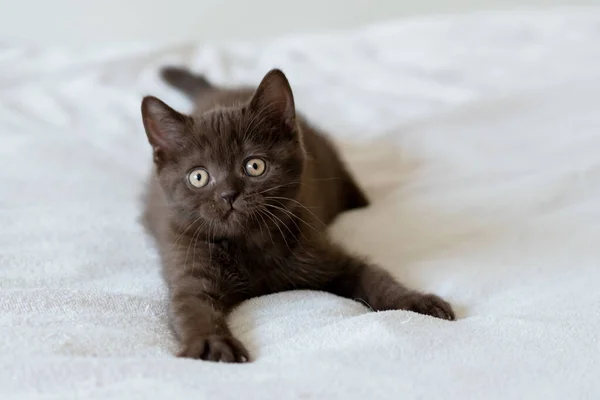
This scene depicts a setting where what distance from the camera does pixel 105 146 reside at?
230cm

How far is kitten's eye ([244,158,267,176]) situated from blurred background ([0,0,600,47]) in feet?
8.38

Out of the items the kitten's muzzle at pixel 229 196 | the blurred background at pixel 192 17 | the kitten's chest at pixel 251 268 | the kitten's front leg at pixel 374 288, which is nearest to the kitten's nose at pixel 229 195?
the kitten's muzzle at pixel 229 196

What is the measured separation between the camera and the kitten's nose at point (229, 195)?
1330mm

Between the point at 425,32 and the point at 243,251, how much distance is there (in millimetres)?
2052

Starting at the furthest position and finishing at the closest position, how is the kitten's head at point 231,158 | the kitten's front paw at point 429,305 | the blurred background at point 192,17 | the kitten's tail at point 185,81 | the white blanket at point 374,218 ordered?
the blurred background at point 192,17 → the kitten's tail at point 185,81 → the kitten's head at point 231,158 → the kitten's front paw at point 429,305 → the white blanket at point 374,218

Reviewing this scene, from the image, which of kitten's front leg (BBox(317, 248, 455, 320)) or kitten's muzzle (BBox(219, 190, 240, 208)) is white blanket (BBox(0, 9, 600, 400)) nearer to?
kitten's front leg (BBox(317, 248, 455, 320))

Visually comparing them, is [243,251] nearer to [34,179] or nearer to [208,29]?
[34,179]

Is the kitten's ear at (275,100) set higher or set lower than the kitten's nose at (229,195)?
higher

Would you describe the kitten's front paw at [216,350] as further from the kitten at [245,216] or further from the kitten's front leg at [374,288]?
the kitten's front leg at [374,288]

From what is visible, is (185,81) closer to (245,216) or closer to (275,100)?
(275,100)

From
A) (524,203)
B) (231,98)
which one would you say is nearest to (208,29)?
(231,98)

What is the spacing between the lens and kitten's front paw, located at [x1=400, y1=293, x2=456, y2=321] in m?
1.27

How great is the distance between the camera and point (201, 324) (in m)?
1.19

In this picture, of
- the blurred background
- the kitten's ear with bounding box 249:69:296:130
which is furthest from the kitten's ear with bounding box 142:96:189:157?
the blurred background
